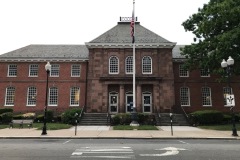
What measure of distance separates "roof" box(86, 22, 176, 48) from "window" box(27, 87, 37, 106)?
9889mm

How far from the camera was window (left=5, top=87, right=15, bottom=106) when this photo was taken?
33125 mm

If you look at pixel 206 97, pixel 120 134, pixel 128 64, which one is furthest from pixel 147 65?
pixel 120 134

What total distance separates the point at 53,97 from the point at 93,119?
8832 mm

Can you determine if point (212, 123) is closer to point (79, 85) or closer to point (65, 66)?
point (79, 85)

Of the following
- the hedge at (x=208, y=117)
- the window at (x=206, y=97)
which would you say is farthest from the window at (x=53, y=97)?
the window at (x=206, y=97)

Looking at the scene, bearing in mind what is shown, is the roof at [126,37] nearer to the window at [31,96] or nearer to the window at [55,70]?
the window at [55,70]

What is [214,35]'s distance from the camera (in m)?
24.0

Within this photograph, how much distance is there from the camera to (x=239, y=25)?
69.6 ft

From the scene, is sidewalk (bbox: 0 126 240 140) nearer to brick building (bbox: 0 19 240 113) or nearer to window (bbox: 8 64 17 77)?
brick building (bbox: 0 19 240 113)

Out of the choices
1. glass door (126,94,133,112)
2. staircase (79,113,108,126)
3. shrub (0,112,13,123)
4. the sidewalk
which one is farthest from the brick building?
the sidewalk

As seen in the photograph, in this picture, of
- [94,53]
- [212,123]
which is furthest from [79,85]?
[212,123]

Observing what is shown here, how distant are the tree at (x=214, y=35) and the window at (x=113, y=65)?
9327 mm

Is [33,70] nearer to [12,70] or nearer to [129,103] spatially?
[12,70]

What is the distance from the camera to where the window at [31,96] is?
109ft
